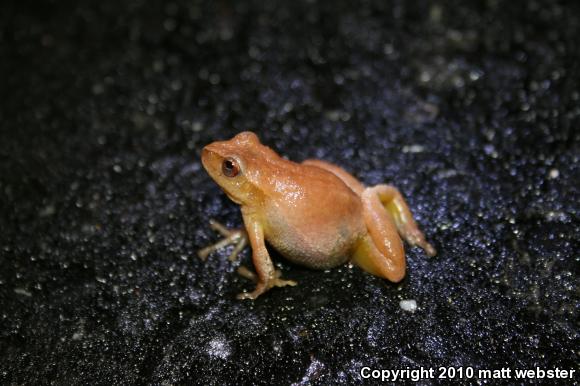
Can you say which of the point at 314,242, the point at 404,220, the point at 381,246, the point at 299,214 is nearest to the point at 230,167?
the point at 299,214

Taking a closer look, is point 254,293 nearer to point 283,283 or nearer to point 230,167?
point 283,283

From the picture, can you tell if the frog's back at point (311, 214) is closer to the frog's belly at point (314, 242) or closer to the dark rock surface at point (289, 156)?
the frog's belly at point (314, 242)

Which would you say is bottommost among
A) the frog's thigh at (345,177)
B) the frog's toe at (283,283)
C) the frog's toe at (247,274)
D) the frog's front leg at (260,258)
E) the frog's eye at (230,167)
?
the frog's toe at (247,274)

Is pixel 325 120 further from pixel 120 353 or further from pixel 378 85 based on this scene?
pixel 120 353

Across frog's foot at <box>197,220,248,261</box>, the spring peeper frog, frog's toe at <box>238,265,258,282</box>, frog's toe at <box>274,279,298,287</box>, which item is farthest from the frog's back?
frog's foot at <box>197,220,248,261</box>

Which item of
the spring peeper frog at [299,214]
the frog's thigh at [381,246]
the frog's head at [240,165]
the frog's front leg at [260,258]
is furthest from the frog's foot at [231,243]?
the frog's thigh at [381,246]

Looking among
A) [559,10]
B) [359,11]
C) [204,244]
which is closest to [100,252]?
[204,244]
